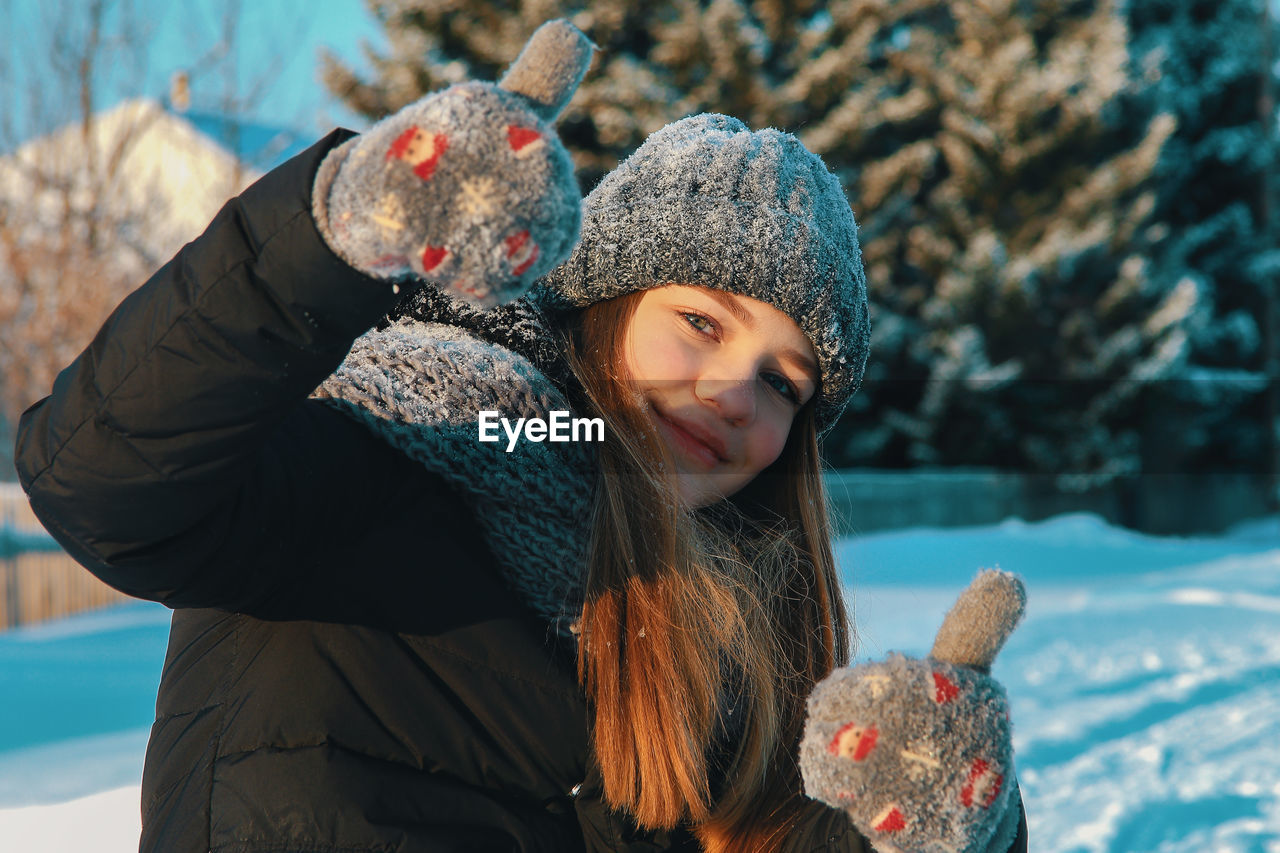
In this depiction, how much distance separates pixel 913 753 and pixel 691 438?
0.68 m

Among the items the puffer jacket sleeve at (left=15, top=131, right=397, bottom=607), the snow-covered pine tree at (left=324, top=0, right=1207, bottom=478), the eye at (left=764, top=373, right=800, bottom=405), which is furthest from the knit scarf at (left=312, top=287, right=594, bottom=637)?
the snow-covered pine tree at (left=324, top=0, right=1207, bottom=478)

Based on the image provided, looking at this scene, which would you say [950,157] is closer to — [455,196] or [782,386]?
[782,386]

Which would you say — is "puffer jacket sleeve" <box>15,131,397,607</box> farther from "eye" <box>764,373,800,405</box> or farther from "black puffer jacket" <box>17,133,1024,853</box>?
"eye" <box>764,373,800,405</box>

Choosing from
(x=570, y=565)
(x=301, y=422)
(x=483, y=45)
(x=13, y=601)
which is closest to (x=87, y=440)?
(x=301, y=422)

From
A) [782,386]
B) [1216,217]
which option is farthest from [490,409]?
[1216,217]

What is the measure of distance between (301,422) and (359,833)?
1.44 feet

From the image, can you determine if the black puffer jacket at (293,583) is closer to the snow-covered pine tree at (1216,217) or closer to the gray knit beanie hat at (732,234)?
the gray knit beanie hat at (732,234)

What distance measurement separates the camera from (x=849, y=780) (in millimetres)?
999

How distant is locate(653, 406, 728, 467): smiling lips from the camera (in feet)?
5.15

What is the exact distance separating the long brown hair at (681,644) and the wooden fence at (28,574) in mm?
5140

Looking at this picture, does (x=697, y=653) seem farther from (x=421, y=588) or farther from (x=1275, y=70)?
(x=1275, y=70)

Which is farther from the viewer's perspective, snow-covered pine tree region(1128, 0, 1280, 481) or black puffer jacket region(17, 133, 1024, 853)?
snow-covered pine tree region(1128, 0, 1280, 481)

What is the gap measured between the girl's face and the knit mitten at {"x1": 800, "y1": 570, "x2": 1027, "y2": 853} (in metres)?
0.56

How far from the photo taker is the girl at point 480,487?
85 cm
